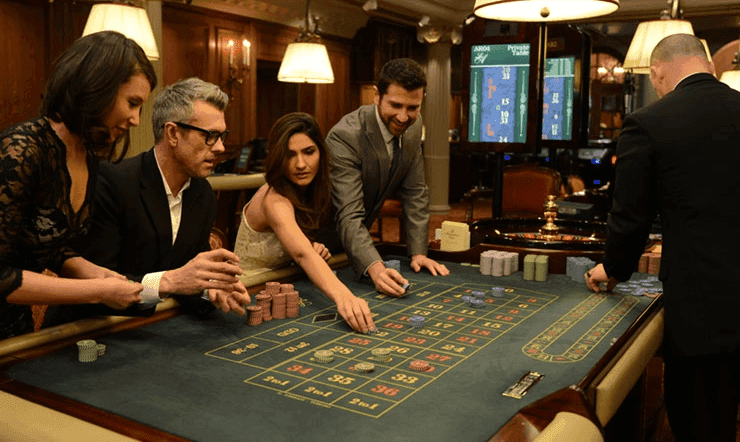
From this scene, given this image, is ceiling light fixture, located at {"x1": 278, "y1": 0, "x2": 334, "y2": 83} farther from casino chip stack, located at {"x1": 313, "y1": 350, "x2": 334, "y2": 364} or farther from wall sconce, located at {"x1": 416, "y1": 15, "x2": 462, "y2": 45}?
wall sconce, located at {"x1": 416, "y1": 15, "x2": 462, "y2": 45}

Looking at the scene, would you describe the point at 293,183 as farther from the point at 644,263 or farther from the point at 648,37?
the point at 648,37

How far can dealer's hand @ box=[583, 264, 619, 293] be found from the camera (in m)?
2.52

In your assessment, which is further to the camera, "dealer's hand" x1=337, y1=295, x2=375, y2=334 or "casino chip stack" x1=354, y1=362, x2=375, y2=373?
"dealer's hand" x1=337, y1=295, x2=375, y2=334

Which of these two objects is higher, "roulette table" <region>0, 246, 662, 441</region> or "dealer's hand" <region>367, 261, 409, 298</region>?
"dealer's hand" <region>367, 261, 409, 298</region>

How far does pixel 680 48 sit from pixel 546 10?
0.45 m

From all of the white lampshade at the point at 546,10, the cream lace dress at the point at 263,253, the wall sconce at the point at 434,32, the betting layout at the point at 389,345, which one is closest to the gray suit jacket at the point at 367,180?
the cream lace dress at the point at 263,253

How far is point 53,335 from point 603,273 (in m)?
1.82

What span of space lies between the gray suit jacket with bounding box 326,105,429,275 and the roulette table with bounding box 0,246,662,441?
1.78 feet

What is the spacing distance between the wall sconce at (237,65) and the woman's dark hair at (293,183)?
594cm

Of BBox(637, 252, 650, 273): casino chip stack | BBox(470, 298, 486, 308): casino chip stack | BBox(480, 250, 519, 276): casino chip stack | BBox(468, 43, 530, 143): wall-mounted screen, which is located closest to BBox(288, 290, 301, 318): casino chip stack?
BBox(470, 298, 486, 308): casino chip stack

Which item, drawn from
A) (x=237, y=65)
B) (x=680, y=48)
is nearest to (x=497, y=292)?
(x=680, y=48)

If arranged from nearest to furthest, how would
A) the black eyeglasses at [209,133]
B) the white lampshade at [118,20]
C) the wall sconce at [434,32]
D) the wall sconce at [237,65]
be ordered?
the black eyeglasses at [209,133] < the white lampshade at [118,20] < the wall sconce at [237,65] < the wall sconce at [434,32]

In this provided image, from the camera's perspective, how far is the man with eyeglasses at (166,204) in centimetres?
204

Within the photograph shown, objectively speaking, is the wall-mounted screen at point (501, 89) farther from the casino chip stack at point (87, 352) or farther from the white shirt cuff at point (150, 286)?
the casino chip stack at point (87, 352)
